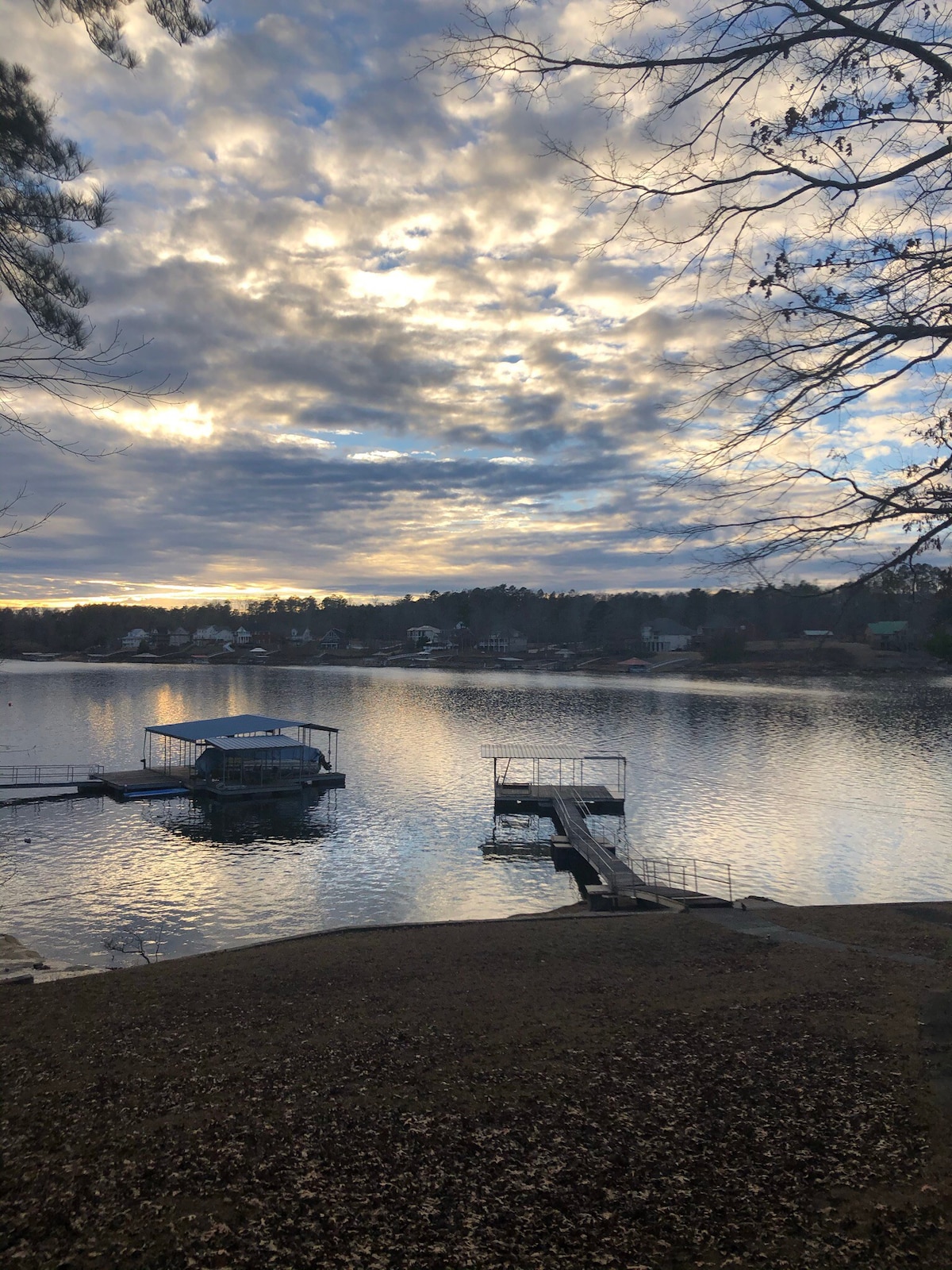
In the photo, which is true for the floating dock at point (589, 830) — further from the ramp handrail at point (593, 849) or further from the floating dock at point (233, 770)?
the floating dock at point (233, 770)

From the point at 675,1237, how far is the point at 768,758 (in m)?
46.6

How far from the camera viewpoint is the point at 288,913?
2147 centimetres

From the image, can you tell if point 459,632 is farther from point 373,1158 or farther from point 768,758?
point 373,1158

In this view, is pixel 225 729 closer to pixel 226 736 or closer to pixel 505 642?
pixel 226 736

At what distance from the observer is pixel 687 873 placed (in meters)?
25.1

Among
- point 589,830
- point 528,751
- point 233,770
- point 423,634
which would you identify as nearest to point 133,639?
point 423,634

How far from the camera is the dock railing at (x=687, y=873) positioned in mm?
23109

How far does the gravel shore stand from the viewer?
511 cm

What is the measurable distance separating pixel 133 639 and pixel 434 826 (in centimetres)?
17747

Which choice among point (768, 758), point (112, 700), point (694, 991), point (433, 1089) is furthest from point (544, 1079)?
point (112, 700)

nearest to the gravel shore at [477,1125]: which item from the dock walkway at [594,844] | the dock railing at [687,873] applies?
the dock walkway at [594,844]

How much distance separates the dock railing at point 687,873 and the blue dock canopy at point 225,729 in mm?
19680

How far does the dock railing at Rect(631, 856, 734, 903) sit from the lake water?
2.61 ft

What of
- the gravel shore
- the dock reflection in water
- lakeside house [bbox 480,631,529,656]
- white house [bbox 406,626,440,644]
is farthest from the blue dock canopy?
white house [bbox 406,626,440,644]
